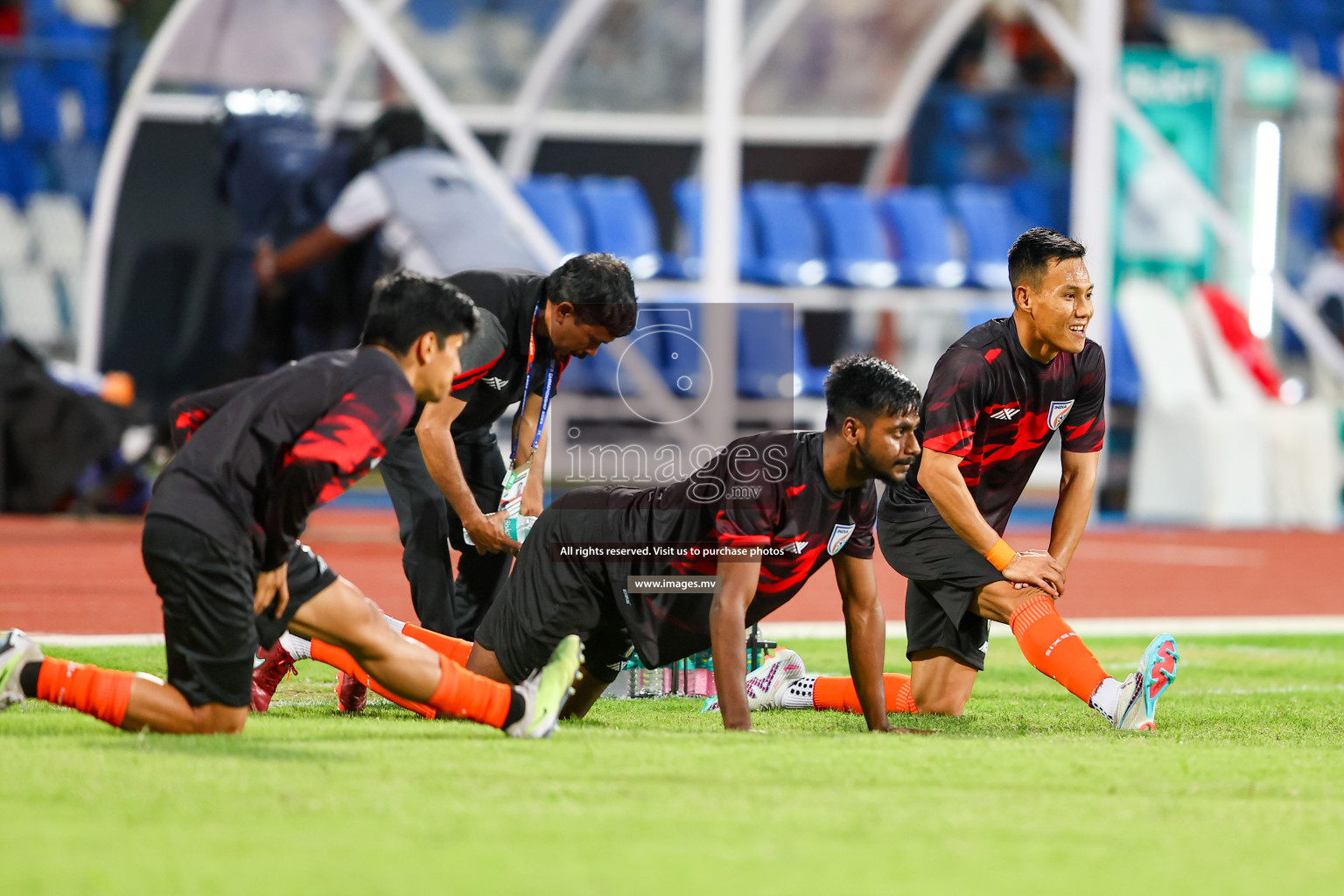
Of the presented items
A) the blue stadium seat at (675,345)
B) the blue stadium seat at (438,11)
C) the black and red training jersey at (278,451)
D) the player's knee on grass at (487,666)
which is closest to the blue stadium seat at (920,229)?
the blue stadium seat at (675,345)

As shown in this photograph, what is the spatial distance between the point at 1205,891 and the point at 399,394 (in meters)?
2.23

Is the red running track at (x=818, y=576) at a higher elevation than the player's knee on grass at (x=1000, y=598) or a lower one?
lower

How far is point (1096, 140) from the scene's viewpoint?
13.8 m

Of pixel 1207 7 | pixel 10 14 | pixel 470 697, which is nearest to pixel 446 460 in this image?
pixel 470 697

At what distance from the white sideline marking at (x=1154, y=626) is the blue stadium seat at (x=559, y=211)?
20.3 ft

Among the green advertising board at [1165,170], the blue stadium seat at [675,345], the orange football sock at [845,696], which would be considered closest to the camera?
the orange football sock at [845,696]

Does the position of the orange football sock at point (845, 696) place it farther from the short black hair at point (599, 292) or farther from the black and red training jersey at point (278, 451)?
the black and red training jersey at point (278, 451)

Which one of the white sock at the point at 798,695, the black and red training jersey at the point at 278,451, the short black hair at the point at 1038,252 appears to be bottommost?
the white sock at the point at 798,695

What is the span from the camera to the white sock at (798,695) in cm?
598

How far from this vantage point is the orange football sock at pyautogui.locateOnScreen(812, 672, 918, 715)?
592 cm

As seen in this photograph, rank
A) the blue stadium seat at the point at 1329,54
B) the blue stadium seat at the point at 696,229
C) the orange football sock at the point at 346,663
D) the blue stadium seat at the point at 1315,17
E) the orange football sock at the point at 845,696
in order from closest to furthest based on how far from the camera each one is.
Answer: the orange football sock at the point at 346,663 → the orange football sock at the point at 845,696 → the blue stadium seat at the point at 696,229 → the blue stadium seat at the point at 1329,54 → the blue stadium seat at the point at 1315,17

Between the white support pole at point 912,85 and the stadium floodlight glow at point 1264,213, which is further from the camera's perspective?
the stadium floodlight glow at point 1264,213

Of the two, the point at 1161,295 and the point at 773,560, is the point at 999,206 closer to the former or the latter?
the point at 1161,295

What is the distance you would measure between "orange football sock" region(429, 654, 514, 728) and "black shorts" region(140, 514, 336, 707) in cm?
51
